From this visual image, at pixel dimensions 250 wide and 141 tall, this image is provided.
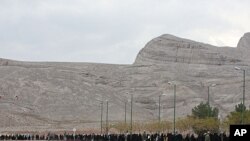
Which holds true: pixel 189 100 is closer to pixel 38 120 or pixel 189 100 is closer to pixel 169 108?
pixel 169 108

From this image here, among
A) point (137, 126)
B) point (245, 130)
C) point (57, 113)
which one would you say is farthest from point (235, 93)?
point (245, 130)

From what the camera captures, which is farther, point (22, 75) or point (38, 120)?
point (22, 75)

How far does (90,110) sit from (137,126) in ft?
164

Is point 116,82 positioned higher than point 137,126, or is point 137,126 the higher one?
point 116,82

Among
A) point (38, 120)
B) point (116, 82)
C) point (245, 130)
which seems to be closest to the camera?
point (245, 130)

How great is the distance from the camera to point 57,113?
158125mm

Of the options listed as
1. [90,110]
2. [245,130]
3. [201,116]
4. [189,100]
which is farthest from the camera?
[189,100]

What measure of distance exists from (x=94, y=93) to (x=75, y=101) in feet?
36.4

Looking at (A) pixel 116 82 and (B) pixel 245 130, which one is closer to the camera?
(B) pixel 245 130

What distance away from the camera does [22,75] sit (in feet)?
599

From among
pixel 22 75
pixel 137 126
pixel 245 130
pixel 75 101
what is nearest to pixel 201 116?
pixel 137 126

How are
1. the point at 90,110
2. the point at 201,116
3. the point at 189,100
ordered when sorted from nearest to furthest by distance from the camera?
the point at 201,116 < the point at 90,110 < the point at 189,100

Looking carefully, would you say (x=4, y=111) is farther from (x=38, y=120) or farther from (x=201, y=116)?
(x=201, y=116)

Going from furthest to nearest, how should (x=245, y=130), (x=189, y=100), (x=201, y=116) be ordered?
(x=189, y=100) < (x=201, y=116) < (x=245, y=130)
